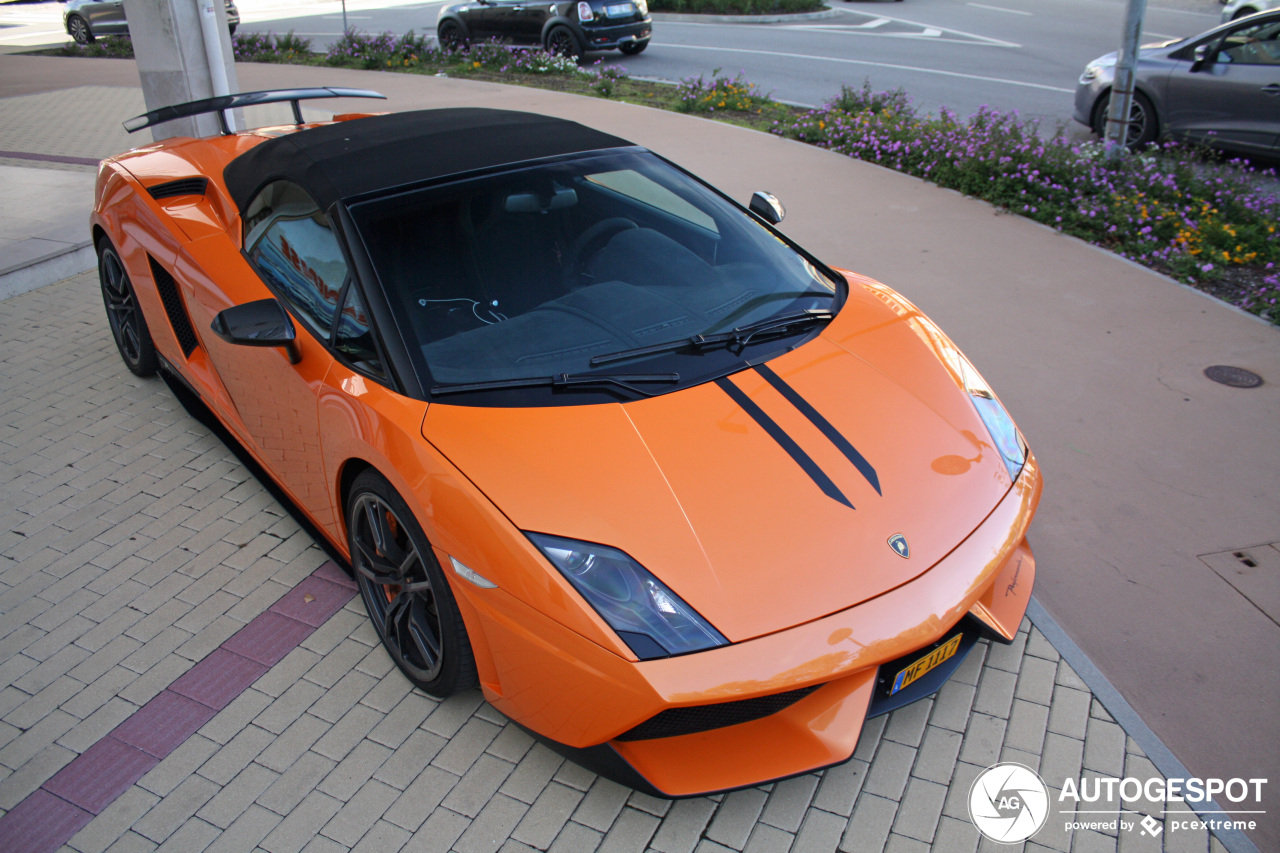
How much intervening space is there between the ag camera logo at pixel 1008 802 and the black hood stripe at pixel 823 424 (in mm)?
891

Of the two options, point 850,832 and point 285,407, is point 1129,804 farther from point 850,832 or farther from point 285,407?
point 285,407

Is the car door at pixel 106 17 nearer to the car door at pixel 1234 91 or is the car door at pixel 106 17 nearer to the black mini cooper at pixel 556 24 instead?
the black mini cooper at pixel 556 24

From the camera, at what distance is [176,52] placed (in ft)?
23.3

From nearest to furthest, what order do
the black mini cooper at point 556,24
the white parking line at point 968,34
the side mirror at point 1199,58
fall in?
the side mirror at point 1199,58 < the black mini cooper at point 556,24 < the white parking line at point 968,34

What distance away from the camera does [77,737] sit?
2697 millimetres

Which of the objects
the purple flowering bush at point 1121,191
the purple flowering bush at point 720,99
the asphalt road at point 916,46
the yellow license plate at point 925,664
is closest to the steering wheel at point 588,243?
the yellow license plate at point 925,664

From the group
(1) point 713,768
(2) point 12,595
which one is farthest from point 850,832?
(2) point 12,595

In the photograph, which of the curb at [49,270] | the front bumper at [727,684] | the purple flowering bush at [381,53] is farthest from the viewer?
the purple flowering bush at [381,53]

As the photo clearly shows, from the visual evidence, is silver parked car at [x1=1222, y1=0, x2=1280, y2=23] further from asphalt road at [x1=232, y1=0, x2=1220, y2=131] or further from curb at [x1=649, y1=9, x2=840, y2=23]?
curb at [x1=649, y1=9, x2=840, y2=23]

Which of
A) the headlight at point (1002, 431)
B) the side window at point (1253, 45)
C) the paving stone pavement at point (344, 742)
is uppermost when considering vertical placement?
the side window at point (1253, 45)

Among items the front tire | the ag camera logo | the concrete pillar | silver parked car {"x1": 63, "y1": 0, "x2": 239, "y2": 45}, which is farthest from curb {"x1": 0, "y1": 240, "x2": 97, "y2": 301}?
silver parked car {"x1": 63, "y1": 0, "x2": 239, "y2": 45}

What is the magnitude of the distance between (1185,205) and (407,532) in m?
6.81

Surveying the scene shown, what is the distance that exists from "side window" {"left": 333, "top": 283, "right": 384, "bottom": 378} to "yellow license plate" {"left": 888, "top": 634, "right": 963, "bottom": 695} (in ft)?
5.54

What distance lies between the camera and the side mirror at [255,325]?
2756 millimetres
